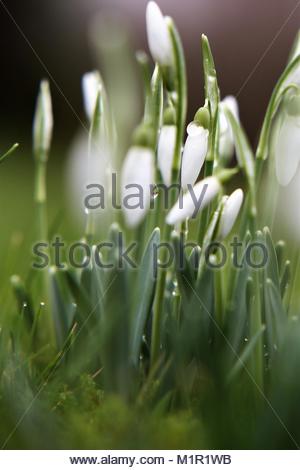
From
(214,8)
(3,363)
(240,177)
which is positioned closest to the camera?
(3,363)

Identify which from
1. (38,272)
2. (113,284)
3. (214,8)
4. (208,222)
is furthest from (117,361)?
(214,8)

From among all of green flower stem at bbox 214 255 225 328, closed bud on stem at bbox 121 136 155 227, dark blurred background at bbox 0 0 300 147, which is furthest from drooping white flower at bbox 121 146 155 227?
dark blurred background at bbox 0 0 300 147

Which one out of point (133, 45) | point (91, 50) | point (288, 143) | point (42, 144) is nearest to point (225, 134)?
point (288, 143)

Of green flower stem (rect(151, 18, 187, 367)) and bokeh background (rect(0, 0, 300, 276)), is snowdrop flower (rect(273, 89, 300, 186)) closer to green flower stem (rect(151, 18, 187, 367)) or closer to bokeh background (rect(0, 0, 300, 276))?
green flower stem (rect(151, 18, 187, 367))

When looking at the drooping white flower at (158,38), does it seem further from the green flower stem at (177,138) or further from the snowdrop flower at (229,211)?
the snowdrop flower at (229,211)

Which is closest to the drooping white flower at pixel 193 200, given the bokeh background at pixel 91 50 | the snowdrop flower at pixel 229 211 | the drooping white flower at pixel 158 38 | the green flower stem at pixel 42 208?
the snowdrop flower at pixel 229 211

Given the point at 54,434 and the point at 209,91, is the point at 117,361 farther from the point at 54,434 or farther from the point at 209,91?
the point at 209,91

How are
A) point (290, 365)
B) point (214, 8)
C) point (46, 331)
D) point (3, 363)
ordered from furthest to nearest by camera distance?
point (214, 8) < point (46, 331) < point (3, 363) < point (290, 365)
